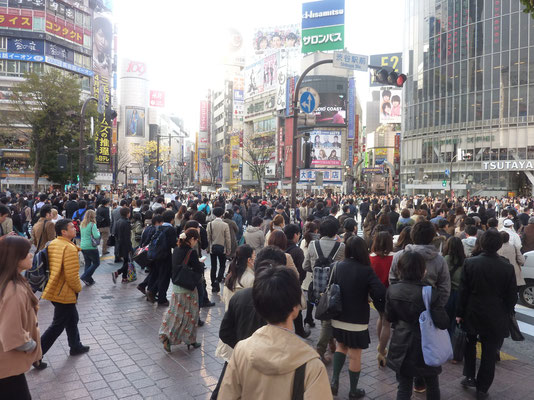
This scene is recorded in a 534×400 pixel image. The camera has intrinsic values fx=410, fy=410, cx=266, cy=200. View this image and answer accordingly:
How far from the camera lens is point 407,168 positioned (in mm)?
59781

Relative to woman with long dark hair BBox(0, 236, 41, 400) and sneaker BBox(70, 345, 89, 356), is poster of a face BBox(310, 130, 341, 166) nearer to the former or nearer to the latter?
sneaker BBox(70, 345, 89, 356)

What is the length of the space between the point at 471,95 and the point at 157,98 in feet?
315

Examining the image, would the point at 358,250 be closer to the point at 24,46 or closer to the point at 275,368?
the point at 275,368

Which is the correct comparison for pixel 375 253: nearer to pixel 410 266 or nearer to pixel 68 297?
pixel 410 266

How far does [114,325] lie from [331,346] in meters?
3.45

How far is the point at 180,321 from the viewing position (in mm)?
5410

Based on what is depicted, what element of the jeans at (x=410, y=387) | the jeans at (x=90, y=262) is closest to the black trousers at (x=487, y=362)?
the jeans at (x=410, y=387)

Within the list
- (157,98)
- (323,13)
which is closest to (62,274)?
(323,13)

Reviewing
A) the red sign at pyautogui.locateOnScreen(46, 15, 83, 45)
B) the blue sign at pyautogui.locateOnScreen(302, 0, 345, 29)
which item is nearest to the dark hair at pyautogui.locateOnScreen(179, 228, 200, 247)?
the red sign at pyautogui.locateOnScreen(46, 15, 83, 45)

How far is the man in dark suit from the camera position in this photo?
4105 millimetres

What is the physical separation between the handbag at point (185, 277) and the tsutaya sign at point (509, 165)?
1952 inches

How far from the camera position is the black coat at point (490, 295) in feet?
13.4

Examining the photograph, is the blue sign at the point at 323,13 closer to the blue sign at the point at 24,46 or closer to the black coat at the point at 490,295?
the blue sign at the point at 24,46

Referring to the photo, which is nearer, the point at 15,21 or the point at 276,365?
the point at 276,365
